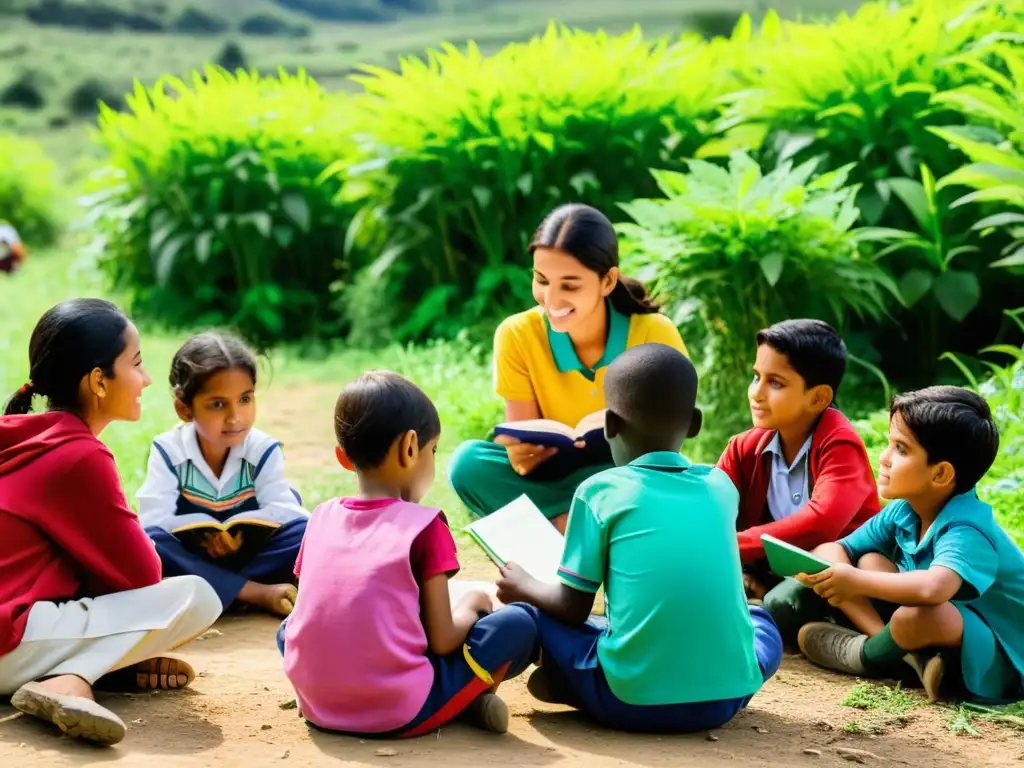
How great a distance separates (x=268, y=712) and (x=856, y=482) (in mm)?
1883

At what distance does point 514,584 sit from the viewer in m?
3.24

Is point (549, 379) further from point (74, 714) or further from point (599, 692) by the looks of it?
point (74, 714)

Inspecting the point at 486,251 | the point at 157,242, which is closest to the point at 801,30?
the point at 486,251

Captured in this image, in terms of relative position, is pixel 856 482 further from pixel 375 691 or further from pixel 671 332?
pixel 375 691

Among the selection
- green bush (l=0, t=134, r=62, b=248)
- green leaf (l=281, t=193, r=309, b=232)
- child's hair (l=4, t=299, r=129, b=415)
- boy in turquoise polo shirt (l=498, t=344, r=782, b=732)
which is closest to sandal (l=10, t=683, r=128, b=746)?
Result: child's hair (l=4, t=299, r=129, b=415)

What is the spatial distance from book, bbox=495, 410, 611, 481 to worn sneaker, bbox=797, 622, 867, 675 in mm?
962

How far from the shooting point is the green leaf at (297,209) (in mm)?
9000

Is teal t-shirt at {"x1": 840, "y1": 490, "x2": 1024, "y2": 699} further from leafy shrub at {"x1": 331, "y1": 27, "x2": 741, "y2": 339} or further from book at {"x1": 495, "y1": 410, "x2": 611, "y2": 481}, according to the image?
leafy shrub at {"x1": 331, "y1": 27, "x2": 741, "y2": 339}

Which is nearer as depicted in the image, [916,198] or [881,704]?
[881,704]

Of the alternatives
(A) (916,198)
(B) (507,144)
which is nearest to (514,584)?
(A) (916,198)

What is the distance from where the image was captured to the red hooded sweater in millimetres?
3205

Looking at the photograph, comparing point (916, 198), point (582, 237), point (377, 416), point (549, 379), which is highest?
point (916, 198)

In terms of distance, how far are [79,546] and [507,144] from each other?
503 cm

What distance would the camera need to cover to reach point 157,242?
9.12 metres
